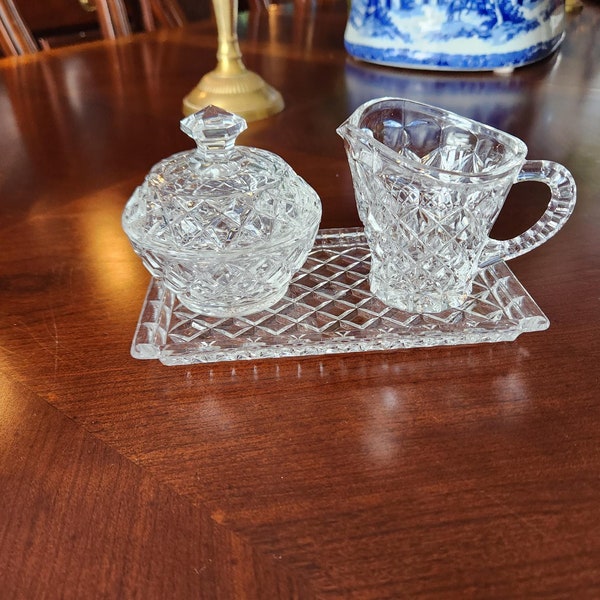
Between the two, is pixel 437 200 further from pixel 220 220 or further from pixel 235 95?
pixel 235 95

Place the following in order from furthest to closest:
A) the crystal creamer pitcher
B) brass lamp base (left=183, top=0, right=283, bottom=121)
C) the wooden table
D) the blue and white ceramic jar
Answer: the blue and white ceramic jar
brass lamp base (left=183, top=0, right=283, bottom=121)
the crystal creamer pitcher
the wooden table

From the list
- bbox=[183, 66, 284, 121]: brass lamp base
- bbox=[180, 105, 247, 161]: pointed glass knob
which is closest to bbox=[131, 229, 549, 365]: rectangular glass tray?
bbox=[180, 105, 247, 161]: pointed glass knob

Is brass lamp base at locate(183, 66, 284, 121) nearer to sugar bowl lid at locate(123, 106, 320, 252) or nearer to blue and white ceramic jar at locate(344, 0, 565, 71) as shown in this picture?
blue and white ceramic jar at locate(344, 0, 565, 71)

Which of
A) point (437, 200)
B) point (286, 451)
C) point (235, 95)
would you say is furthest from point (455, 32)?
point (286, 451)

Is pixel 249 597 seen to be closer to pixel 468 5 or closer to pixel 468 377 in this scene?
pixel 468 377

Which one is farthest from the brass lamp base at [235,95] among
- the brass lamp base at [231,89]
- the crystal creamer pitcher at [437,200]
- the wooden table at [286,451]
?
the crystal creamer pitcher at [437,200]

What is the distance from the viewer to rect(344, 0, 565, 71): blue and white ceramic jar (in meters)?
0.94

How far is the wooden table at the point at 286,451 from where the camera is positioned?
280mm

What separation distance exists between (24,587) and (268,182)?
10.4 inches

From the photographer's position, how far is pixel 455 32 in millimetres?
961

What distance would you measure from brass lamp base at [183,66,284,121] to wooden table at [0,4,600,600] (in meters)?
0.26

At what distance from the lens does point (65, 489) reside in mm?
324

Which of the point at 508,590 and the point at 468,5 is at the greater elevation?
the point at 508,590

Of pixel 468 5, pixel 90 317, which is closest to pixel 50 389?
pixel 90 317
